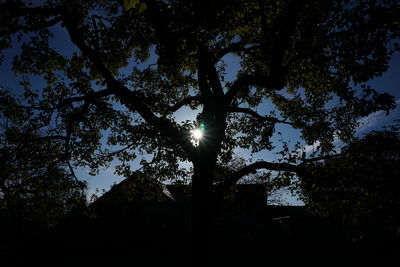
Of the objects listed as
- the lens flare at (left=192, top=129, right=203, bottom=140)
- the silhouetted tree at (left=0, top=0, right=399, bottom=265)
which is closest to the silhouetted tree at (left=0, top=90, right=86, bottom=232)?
the silhouetted tree at (left=0, top=0, right=399, bottom=265)

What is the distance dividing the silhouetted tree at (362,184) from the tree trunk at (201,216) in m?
3.88

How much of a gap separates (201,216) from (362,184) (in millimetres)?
5803

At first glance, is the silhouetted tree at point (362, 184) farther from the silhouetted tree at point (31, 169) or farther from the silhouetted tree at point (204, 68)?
the silhouetted tree at point (31, 169)

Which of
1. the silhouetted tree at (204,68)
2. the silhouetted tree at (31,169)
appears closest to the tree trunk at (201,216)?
the silhouetted tree at (204,68)

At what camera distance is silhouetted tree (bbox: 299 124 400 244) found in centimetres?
713

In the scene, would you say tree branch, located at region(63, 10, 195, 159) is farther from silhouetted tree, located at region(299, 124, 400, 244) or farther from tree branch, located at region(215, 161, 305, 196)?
silhouetted tree, located at region(299, 124, 400, 244)

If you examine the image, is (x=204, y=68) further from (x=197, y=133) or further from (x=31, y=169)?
(x=31, y=169)

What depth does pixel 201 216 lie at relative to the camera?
27.3 ft

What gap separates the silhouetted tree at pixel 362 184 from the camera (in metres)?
7.13

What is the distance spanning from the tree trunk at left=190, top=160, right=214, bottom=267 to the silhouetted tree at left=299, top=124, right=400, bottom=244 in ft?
12.7

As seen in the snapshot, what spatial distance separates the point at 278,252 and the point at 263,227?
26.7 feet

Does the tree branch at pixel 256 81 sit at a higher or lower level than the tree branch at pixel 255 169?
higher

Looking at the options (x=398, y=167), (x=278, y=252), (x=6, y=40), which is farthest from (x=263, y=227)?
(x=6, y=40)

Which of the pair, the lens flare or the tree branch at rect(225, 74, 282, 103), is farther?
the lens flare
